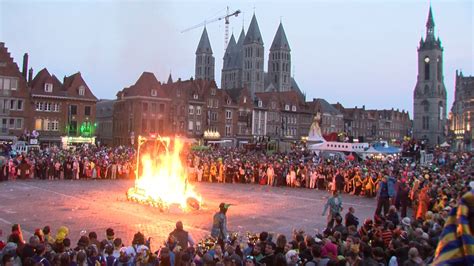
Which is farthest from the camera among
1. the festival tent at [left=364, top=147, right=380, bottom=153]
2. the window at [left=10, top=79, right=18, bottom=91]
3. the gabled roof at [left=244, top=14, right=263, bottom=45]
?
the gabled roof at [left=244, top=14, right=263, bottom=45]

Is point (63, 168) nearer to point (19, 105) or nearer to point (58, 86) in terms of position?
point (19, 105)

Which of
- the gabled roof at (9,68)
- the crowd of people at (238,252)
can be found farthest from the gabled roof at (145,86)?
the crowd of people at (238,252)

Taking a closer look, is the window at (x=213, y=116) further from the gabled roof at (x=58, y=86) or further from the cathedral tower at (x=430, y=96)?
the cathedral tower at (x=430, y=96)

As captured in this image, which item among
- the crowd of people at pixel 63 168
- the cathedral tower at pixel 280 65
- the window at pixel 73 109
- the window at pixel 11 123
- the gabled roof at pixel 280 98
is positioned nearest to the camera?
the crowd of people at pixel 63 168

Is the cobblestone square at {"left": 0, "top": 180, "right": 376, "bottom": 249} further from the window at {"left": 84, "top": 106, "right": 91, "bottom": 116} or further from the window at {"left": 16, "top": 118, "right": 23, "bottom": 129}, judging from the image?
the window at {"left": 84, "top": 106, "right": 91, "bottom": 116}

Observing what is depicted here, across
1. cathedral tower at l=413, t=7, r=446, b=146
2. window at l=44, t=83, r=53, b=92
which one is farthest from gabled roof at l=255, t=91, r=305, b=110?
cathedral tower at l=413, t=7, r=446, b=146

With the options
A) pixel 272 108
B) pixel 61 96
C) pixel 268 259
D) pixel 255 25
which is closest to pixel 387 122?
pixel 255 25

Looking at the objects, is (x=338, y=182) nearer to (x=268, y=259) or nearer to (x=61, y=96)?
(x=268, y=259)

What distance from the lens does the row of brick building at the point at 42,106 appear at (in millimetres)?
56094

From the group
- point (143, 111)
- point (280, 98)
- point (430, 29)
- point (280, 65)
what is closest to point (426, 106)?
point (430, 29)

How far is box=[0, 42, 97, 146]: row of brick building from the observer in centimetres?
5609

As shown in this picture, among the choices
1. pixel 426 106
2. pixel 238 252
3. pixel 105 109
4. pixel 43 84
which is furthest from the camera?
pixel 426 106

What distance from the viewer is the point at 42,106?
59750 millimetres

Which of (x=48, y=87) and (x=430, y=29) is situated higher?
(x=430, y=29)
